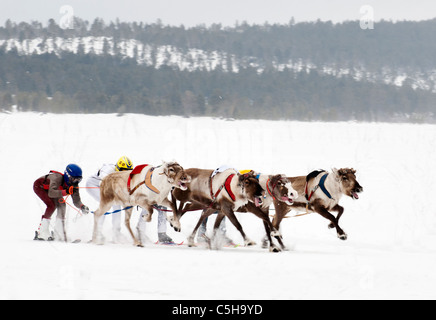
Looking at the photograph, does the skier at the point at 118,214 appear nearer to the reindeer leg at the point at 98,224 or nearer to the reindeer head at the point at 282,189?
the reindeer leg at the point at 98,224

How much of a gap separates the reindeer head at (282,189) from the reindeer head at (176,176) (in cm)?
127

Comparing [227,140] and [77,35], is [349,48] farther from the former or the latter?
[227,140]

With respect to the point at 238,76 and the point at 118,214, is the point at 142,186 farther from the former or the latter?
the point at 238,76

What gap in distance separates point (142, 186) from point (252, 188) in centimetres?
169

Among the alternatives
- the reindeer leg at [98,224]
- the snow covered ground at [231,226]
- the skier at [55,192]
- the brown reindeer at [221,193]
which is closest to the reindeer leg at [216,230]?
the brown reindeer at [221,193]

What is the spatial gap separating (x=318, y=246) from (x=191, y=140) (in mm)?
14232

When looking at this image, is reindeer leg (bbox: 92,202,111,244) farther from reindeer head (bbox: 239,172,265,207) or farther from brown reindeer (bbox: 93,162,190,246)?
reindeer head (bbox: 239,172,265,207)

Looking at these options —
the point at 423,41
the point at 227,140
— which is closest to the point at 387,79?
the point at 423,41

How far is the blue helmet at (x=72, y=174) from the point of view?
10.9 m

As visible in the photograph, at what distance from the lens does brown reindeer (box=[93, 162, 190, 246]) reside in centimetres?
1023

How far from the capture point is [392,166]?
21828 millimetres

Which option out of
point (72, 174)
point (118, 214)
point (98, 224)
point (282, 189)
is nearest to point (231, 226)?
point (118, 214)

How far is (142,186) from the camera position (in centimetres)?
1048

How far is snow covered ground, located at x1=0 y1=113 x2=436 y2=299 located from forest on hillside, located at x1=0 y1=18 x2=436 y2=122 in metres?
10.6
